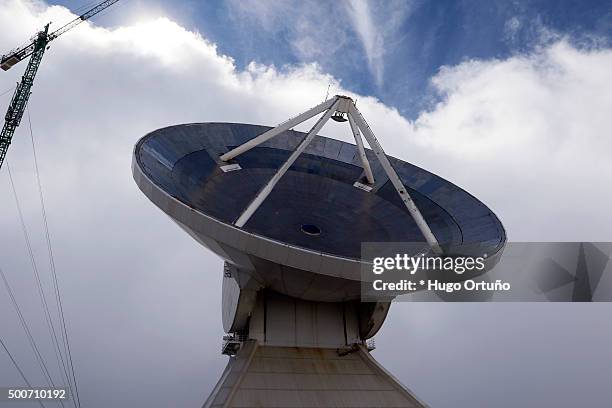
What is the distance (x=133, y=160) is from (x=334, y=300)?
12527mm

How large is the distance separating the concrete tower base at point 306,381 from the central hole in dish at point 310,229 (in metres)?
7.35

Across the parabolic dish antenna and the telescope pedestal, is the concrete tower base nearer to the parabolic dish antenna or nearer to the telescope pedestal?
the telescope pedestal

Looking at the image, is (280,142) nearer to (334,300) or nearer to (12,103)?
(334,300)

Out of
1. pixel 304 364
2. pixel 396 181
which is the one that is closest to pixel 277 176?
pixel 396 181

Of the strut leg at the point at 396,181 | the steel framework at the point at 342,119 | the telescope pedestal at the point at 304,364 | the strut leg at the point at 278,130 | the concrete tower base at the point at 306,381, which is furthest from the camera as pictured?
the strut leg at the point at 278,130

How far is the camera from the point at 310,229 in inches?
958

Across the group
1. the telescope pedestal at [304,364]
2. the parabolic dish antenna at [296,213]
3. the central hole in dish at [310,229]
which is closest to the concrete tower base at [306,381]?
the telescope pedestal at [304,364]

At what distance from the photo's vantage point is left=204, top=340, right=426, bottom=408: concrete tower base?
76.5 ft

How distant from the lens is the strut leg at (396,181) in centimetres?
2252

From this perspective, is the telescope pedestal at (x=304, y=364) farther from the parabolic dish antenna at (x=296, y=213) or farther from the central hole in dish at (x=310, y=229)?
the central hole in dish at (x=310, y=229)

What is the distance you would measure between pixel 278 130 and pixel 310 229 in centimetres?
651

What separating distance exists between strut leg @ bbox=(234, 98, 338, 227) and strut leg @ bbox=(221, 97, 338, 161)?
25.5 inches

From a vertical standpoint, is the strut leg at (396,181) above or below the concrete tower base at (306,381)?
above

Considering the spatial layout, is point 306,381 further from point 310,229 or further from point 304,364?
point 310,229
